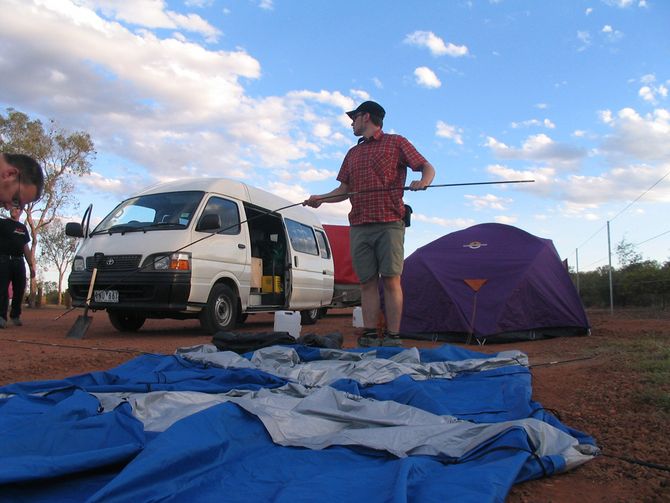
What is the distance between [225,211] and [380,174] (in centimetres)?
261

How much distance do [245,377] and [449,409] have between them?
1185mm

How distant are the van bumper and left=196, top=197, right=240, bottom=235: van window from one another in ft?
3.10

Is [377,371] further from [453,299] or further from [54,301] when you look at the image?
[54,301]

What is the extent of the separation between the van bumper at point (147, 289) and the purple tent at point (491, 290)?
278 cm

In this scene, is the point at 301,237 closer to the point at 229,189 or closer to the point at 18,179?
the point at 229,189

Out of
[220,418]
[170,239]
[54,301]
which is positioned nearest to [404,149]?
[170,239]

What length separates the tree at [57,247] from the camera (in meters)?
23.1

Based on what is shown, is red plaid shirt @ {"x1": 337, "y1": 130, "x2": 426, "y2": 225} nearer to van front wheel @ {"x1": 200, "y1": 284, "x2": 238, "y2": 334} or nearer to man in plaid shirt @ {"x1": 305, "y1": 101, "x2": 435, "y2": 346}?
man in plaid shirt @ {"x1": 305, "y1": 101, "x2": 435, "y2": 346}

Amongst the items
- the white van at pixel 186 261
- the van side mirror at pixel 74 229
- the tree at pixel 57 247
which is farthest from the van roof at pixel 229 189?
the tree at pixel 57 247

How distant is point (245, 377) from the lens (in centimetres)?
312

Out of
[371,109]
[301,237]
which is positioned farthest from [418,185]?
[301,237]

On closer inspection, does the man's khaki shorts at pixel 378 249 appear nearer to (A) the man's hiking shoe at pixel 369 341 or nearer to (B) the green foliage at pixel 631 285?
(A) the man's hiking shoe at pixel 369 341

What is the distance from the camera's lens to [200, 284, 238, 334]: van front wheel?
655 cm

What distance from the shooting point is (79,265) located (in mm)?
6559
